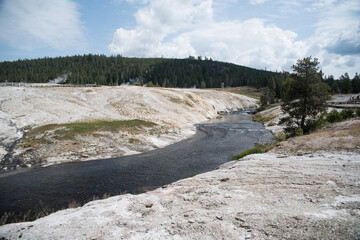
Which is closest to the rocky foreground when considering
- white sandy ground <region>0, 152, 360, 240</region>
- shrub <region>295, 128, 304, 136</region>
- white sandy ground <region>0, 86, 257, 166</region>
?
white sandy ground <region>0, 152, 360, 240</region>

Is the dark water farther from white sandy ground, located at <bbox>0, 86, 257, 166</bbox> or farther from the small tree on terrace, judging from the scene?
the small tree on terrace

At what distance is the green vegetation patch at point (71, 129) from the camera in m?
29.4

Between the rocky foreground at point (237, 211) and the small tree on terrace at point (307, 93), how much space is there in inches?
542

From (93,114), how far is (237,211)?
40.5 metres

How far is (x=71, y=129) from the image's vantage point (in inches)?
1283

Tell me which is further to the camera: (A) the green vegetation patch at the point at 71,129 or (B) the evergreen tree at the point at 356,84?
(B) the evergreen tree at the point at 356,84

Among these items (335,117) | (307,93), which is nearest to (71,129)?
(307,93)

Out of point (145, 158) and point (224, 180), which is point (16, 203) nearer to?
point (145, 158)

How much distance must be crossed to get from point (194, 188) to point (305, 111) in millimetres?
22540

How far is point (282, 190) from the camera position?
10641 mm

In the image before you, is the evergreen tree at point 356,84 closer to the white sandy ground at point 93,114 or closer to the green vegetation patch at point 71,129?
the white sandy ground at point 93,114

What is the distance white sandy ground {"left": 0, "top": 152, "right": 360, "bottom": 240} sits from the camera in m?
7.39

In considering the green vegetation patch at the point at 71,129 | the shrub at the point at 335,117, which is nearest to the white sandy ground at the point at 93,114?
the green vegetation patch at the point at 71,129

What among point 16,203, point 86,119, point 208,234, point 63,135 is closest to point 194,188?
point 208,234
